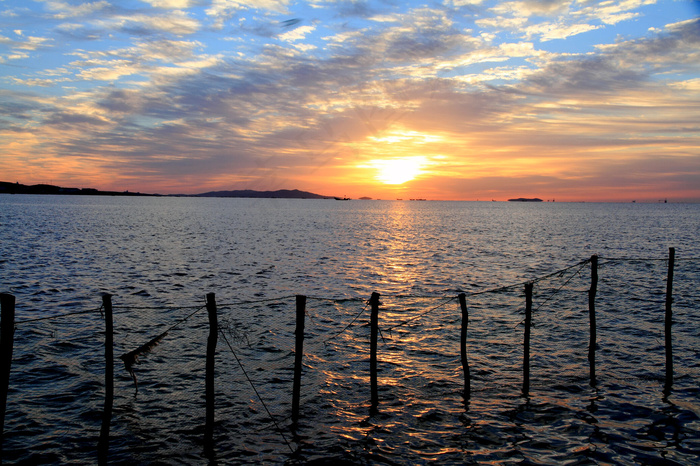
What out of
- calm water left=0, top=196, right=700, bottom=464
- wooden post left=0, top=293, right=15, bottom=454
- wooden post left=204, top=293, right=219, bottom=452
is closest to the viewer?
A: wooden post left=0, top=293, right=15, bottom=454

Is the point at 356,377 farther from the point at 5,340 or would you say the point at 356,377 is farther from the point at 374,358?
the point at 5,340

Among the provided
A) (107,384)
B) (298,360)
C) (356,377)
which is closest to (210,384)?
(298,360)

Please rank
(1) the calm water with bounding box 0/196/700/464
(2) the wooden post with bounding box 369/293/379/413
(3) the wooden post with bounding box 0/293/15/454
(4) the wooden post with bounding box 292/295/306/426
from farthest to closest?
(2) the wooden post with bounding box 369/293/379/413 < (4) the wooden post with bounding box 292/295/306/426 < (1) the calm water with bounding box 0/196/700/464 < (3) the wooden post with bounding box 0/293/15/454

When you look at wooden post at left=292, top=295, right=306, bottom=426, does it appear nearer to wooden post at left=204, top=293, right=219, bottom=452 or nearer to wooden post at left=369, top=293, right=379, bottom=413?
wooden post at left=369, top=293, right=379, bottom=413

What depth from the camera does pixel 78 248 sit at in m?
56.8

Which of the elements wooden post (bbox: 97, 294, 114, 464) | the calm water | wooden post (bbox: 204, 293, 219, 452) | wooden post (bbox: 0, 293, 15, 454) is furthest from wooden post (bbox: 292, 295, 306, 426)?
wooden post (bbox: 0, 293, 15, 454)

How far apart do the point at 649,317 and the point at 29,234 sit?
82.2m

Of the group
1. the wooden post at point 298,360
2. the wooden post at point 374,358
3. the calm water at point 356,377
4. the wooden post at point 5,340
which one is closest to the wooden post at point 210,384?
the calm water at point 356,377

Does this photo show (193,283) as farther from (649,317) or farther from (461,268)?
(649,317)

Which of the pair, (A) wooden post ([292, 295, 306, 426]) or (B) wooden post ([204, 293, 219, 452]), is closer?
(B) wooden post ([204, 293, 219, 452])

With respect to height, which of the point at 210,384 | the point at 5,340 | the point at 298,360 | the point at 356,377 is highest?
the point at 5,340

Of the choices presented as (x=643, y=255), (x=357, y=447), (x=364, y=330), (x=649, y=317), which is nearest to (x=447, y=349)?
(x=364, y=330)

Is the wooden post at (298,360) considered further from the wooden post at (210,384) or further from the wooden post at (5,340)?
the wooden post at (5,340)

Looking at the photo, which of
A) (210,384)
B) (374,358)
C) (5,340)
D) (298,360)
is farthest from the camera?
(374,358)
